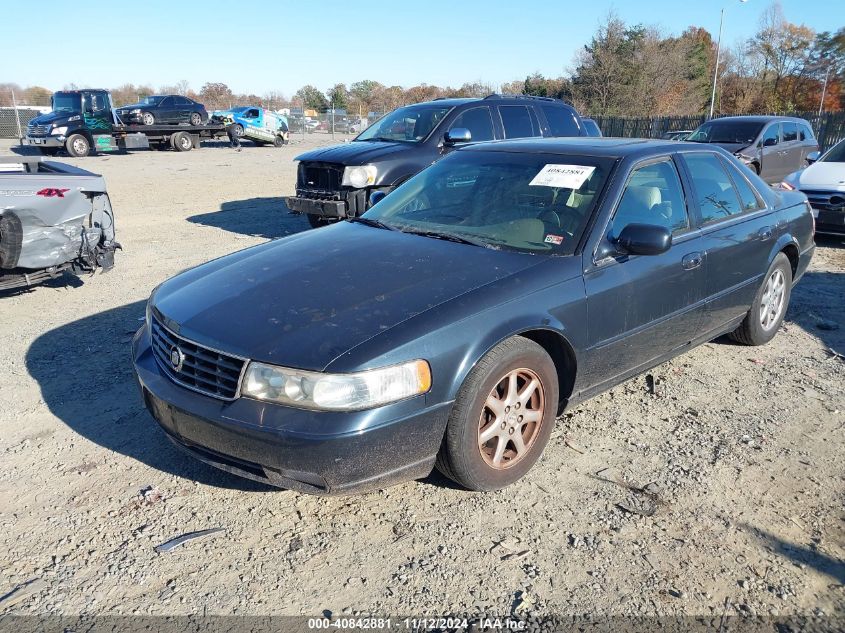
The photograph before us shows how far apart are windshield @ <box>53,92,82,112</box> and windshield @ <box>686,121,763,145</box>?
68.4ft

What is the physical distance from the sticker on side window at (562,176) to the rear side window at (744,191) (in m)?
1.48

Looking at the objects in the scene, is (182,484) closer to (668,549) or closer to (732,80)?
(668,549)

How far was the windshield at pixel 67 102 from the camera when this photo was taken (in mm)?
23938

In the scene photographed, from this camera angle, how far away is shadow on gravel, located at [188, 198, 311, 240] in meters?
10.0

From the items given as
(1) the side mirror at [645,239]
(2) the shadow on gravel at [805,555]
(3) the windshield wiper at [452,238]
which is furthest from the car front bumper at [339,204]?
(2) the shadow on gravel at [805,555]

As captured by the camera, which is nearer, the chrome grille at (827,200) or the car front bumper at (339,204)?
the car front bumper at (339,204)

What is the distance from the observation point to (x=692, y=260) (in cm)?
412

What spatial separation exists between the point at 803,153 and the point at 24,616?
51.8ft

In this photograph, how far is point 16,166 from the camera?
21.8ft

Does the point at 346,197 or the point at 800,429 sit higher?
the point at 346,197

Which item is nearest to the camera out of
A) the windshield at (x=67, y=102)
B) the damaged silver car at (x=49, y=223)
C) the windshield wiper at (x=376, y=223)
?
the windshield wiper at (x=376, y=223)

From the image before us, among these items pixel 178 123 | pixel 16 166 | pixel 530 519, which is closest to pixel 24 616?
pixel 530 519

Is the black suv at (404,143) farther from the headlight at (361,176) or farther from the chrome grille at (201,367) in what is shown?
the chrome grille at (201,367)

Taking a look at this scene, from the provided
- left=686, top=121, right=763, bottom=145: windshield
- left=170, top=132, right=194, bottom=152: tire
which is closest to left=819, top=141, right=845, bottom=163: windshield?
left=686, top=121, right=763, bottom=145: windshield
